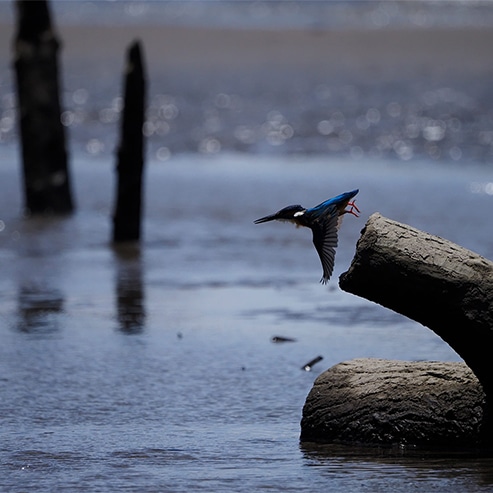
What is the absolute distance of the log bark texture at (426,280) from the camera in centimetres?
473

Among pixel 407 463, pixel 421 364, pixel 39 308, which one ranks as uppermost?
pixel 421 364

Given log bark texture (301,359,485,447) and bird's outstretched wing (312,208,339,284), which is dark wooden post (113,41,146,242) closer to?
log bark texture (301,359,485,447)

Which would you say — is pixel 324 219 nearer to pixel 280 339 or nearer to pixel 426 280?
pixel 426 280

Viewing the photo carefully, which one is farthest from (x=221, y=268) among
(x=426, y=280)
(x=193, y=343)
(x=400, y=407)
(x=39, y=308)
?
(x=426, y=280)

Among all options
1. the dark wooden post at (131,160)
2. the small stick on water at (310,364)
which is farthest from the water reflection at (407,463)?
the dark wooden post at (131,160)

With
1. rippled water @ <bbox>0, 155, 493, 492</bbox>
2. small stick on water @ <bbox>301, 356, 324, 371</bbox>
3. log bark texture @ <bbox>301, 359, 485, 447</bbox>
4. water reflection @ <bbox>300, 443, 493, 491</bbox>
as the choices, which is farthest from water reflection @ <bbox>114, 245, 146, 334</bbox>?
water reflection @ <bbox>300, 443, 493, 491</bbox>

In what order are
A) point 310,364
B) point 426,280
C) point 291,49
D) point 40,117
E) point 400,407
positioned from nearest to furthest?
point 426,280 < point 400,407 < point 310,364 < point 40,117 < point 291,49

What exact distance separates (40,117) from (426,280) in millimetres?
8011

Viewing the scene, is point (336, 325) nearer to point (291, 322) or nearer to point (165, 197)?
point (291, 322)

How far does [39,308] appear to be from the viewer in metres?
8.09

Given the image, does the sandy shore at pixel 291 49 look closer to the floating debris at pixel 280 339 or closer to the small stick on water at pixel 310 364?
the floating debris at pixel 280 339

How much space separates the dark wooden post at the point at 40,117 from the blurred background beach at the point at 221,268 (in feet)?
1.47

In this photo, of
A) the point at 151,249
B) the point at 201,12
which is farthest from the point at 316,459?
the point at 201,12

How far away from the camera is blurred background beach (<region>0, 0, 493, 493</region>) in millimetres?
4984
